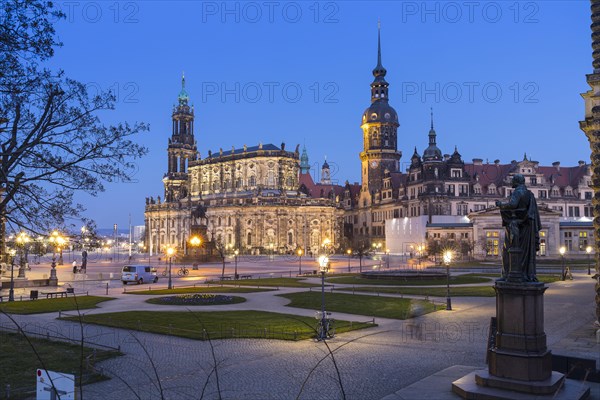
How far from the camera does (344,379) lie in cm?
1542

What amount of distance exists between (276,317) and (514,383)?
640 inches

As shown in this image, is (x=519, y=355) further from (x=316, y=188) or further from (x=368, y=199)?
(x=316, y=188)

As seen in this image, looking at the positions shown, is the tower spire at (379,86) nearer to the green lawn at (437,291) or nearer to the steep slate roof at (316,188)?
the steep slate roof at (316,188)

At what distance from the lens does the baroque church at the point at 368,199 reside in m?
94.9

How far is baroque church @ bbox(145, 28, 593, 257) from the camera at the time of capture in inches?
3738

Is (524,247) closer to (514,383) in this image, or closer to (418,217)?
(514,383)

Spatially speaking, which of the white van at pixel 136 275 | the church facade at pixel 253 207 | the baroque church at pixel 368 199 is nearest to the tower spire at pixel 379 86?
the baroque church at pixel 368 199

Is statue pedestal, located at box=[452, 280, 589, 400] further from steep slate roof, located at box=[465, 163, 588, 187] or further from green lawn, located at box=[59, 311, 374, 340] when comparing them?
steep slate roof, located at box=[465, 163, 588, 187]

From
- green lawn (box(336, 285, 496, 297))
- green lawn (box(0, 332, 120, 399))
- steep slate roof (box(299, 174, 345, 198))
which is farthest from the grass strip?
steep slate roof (box(299, 174, 345, 198))

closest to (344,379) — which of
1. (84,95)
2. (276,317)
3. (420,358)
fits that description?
(420,358)

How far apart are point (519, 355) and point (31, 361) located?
15.0 metres

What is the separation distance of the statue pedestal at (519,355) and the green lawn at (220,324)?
31.9 feet

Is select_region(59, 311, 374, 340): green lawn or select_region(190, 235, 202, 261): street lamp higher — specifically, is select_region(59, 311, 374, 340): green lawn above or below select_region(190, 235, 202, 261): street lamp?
below

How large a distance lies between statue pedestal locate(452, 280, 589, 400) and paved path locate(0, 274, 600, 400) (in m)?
2.65
